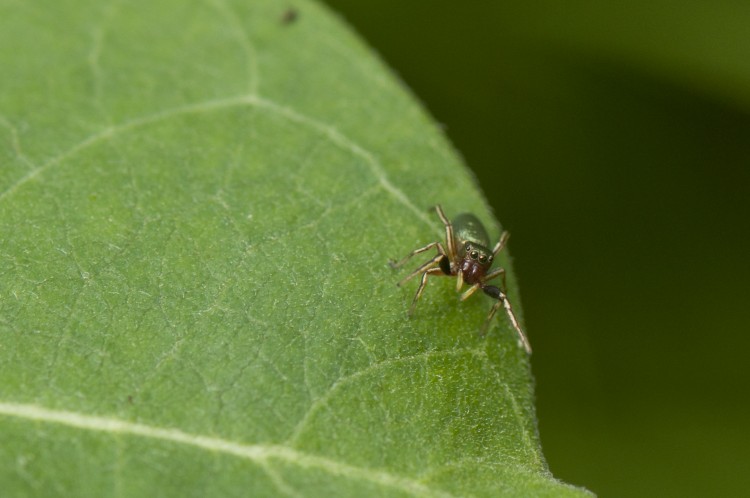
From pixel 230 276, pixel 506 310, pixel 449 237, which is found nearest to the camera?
pixel 230 276

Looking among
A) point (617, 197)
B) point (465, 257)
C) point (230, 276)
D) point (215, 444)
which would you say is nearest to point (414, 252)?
point (465, 257)

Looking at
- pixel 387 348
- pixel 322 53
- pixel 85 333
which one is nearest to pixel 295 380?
pixel 387 348

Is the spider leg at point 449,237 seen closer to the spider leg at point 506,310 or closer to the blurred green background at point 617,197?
the spider leg at point 506,310

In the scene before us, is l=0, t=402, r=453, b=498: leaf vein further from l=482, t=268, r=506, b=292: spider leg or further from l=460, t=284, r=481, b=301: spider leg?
l=482, t=268, r=506, b=292: spider leg

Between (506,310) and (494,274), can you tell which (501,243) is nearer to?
(494,274)

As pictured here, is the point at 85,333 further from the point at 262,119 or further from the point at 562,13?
the point at 562,13

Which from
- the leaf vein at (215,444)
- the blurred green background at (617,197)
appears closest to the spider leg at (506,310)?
the leaf vein at (215,444)

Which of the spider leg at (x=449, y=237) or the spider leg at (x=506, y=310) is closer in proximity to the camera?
the spider leg at (x=506, y=310)
